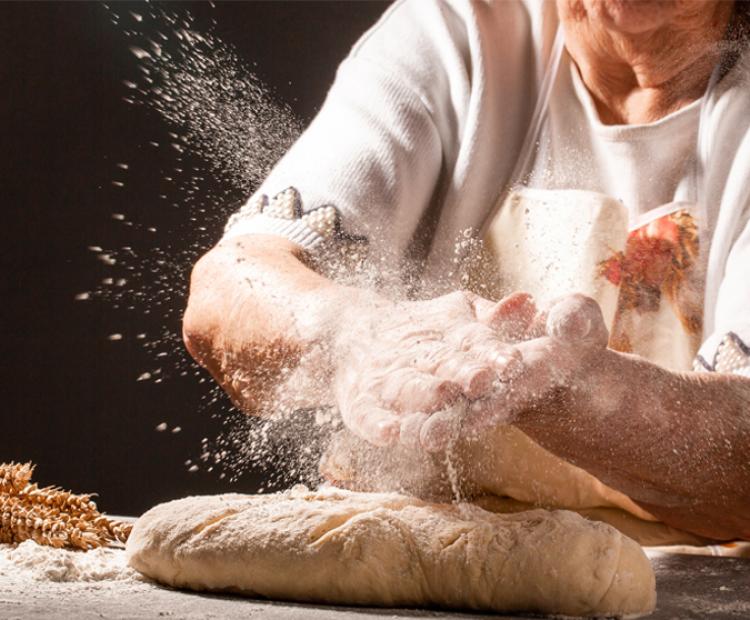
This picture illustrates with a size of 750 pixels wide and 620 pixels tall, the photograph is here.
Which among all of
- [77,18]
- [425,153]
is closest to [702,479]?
[425,153]

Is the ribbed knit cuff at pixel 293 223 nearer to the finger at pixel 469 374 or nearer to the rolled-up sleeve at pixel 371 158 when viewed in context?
the rolled-up sleeve at pixel 371 158

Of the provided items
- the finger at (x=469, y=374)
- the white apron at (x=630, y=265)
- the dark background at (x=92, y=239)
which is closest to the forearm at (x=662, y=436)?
the finger at (x=469, y=374)

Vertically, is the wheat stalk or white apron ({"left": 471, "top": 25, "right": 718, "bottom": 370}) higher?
white apron ({"left": 471, "top": 25, "right": 718, "bottom": 370})

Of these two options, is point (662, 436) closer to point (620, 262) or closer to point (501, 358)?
point (501, 358)

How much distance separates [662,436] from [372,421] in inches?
11.8

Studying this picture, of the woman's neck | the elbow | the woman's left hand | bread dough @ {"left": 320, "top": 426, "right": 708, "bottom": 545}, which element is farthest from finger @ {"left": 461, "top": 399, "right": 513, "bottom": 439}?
the woman's neck

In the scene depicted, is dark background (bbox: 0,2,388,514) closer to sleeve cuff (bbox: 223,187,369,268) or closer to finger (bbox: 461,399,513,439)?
sleeve cuff (bbox: 223,187,369,268)

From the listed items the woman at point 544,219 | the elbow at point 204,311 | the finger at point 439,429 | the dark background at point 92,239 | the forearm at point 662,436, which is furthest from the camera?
the dark background at point 92,239

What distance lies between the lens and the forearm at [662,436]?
872mm

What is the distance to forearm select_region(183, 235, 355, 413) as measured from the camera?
1.02m

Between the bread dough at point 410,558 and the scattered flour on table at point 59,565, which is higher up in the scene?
the bread dough at point 410,558

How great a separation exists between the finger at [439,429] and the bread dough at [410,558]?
0.14 metres

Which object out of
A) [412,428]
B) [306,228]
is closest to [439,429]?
[412,428]

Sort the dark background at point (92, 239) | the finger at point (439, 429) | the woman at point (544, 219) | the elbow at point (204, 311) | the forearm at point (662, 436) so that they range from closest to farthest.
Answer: the finger at point (439, 429) < the forearm at point (662, 436) < the woman at point (544, 219) < the elbow at point (204, 311) < the dark background at point (92, 239)
